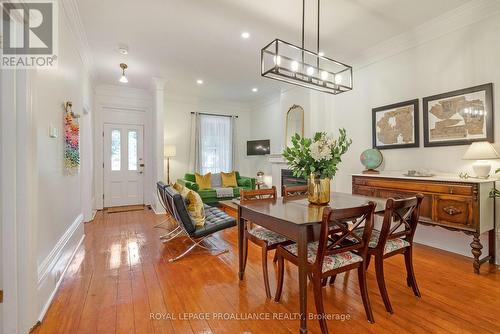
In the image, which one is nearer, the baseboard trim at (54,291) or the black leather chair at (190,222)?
the baseboard trim at (54,291)

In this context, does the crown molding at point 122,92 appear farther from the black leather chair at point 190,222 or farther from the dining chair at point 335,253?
the dining chair at point 335,253

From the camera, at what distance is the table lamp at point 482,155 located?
2.50 meters

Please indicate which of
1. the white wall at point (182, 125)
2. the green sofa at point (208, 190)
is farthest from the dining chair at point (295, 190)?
the white wall at point (182, 125)

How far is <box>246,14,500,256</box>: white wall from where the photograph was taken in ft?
9.13

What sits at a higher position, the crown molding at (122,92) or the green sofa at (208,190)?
the crown molding at (122,92)

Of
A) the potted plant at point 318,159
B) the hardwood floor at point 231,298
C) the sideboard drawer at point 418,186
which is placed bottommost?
the hardwood floor at point 231,298

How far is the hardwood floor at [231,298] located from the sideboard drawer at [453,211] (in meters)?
0.51

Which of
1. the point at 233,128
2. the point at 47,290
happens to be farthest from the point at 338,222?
the point at 233,128

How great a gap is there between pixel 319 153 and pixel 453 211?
172 centimetres

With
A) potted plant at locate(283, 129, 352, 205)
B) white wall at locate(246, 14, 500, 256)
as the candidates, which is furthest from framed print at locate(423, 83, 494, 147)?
potted plant at locate(283, 129, 352, 205)

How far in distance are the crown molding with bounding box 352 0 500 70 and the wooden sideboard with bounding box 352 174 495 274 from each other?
6.13 feet

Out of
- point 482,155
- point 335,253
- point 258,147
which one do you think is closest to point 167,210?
point 335,253

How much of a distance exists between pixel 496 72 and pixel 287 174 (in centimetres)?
369

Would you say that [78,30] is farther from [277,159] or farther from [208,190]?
[277,159]
